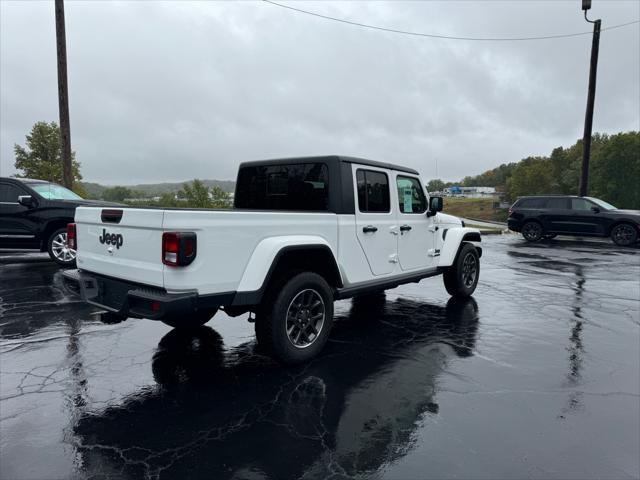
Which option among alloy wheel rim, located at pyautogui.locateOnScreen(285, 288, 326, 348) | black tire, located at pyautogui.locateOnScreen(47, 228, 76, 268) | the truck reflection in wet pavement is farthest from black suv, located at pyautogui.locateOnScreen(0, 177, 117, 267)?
alloy wheel rim, located at pyautogui.locateOnScreen(285, 288, 326, 348)

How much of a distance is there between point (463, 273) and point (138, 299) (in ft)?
16.7

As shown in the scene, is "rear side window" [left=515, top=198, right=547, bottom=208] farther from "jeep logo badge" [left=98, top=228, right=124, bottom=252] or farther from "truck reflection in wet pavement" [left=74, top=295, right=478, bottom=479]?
"jeep logo badge" [left=98, top=228, right=124, bottom=252]

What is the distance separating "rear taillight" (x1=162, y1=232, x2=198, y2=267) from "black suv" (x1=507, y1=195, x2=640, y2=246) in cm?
1646

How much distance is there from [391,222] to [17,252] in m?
11.5

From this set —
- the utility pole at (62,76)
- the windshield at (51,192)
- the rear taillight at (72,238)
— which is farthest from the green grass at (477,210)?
the rear taillight at (72,238)

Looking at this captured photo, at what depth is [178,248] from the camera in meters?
3.19

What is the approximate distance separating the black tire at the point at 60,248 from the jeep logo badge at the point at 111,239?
20.0 ft

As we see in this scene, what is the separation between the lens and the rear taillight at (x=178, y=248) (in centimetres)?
320

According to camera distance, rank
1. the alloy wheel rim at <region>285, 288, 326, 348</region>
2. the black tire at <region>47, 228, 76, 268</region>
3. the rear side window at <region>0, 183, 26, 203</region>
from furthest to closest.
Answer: the rear side window at <region>0, 183, 26, 203</region>
the black tire at <region>47, 228, 76, 268</region>
the alloy wheel rim at <region>285, 288, 326, 348</region>

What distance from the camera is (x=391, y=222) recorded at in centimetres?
527

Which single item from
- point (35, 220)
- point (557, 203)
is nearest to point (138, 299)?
point (35, 220)

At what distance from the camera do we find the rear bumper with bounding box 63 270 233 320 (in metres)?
3.25

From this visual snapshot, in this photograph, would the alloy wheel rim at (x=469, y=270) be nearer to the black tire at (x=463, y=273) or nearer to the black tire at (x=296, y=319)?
the black tire at (x=463, y=273)

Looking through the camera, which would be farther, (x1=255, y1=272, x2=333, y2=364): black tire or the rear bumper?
A: (x1=255, y1=272, x2=333, y2=364): black tire
